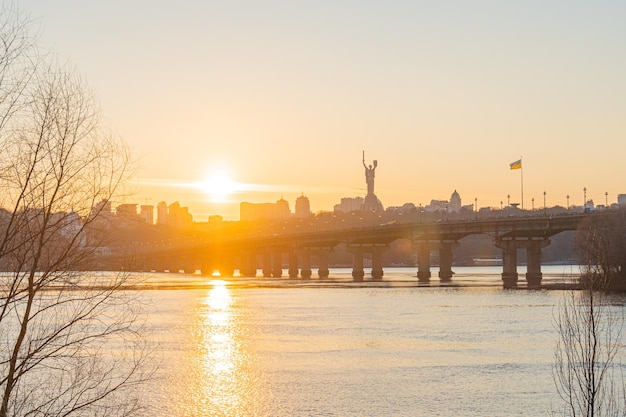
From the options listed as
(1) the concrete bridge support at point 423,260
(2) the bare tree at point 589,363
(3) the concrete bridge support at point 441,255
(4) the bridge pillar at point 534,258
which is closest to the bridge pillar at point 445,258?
(3) the concrete bridge support at point 441,255

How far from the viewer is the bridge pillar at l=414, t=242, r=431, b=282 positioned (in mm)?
190875

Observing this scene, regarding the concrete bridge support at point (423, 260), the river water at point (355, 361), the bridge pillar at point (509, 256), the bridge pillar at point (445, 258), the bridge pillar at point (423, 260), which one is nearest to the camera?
the river water at point (355, 361)

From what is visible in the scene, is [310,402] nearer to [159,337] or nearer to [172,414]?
[172,414]

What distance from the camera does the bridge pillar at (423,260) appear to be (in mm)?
190875

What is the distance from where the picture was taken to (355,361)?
172 feet

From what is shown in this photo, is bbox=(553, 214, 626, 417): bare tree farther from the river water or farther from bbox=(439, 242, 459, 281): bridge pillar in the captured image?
bbox=(439, 242, 459, 281): bridge pillar

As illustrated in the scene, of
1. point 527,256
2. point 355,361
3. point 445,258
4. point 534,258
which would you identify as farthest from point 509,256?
point 355,361

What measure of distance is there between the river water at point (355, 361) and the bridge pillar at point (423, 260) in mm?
91766

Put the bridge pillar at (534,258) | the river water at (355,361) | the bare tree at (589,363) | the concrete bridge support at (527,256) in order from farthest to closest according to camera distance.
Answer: the concrete bridge support at (527,256) → the bridge pillar at (534,258) → the river water at (355,361) → the bare tree at (589,363)

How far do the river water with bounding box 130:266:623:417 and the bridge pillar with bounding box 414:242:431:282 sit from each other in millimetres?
91766

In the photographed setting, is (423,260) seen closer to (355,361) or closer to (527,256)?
(527,256)

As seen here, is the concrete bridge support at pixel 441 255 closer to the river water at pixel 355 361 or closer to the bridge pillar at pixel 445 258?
the bridge pillar at pixel 445 258

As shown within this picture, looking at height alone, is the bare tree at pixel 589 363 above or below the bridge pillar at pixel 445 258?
below

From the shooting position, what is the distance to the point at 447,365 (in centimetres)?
4988
